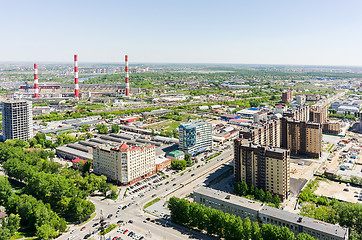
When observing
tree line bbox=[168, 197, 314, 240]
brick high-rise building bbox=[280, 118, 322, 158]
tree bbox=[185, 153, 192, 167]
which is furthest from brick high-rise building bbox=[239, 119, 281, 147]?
tree line bbox=[168, 197, 314, 240]

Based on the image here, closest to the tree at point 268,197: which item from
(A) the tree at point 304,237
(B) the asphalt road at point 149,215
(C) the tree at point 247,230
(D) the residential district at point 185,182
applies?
(D) the residential district at point 185,182

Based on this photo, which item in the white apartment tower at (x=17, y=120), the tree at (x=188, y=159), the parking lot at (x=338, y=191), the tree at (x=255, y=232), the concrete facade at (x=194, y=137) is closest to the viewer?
the tree at (x=255, y=232)

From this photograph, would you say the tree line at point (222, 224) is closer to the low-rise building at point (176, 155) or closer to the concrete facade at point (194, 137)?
the low-rise building at point (176, 155)

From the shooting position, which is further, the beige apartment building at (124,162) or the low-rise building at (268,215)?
the beige apartment building at (124,162)

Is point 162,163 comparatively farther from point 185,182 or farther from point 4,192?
point 4,192

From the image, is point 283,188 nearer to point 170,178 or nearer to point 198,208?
point 198,208

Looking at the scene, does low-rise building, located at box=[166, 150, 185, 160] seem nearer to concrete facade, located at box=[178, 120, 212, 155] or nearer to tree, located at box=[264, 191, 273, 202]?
concrete facade, located at box=[178, 120, 212, 155]

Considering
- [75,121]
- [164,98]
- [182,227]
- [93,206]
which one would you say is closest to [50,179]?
[93,206]
